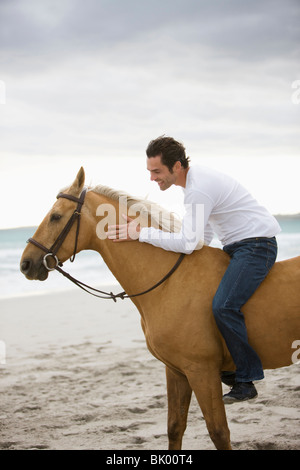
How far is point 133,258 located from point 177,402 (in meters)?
1.11

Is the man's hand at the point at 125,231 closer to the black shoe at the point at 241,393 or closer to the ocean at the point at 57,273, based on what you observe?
the black shoe at the point at 241,393

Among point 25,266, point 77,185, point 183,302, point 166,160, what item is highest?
point 166,160

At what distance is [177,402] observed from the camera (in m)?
3.65

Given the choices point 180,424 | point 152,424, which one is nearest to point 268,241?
point 180,424

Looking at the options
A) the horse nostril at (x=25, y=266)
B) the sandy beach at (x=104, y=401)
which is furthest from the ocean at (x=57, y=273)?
the horse nostril at (x=25, y=266)

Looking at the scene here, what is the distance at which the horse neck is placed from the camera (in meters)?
3.52

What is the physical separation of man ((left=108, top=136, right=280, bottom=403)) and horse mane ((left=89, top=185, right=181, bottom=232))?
0.40ft

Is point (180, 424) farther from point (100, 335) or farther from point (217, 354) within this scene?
point (100, 335)

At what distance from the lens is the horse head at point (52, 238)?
3463mm

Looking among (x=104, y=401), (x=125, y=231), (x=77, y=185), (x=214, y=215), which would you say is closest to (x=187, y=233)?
(x=214, y=215)

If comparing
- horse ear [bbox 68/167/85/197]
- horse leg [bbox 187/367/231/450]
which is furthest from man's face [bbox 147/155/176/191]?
horse leg [bbox 187/367/231/450]

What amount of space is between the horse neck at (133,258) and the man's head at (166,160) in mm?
387

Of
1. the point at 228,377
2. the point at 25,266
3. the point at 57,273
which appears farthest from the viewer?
the point at 57,273

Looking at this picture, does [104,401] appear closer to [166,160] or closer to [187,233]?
[187,233]
